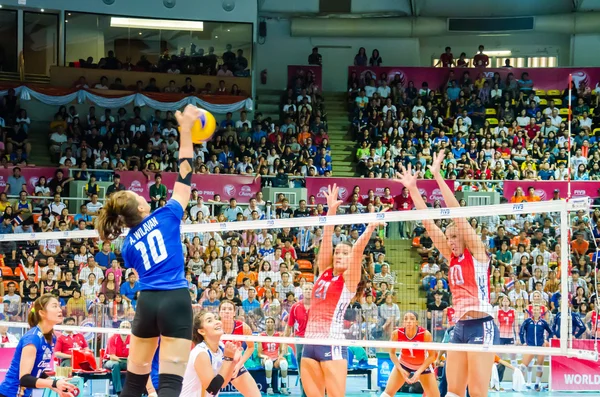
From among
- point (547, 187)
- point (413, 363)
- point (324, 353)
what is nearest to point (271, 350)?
point (413, 363)

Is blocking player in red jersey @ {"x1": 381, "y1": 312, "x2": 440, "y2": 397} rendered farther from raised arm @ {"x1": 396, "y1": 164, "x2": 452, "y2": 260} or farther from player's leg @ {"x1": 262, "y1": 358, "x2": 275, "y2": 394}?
player's leg @ {"x1": 262, "y1": 358, "x2": 275, "y2": 394}

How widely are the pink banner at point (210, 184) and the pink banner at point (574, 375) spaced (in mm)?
11812

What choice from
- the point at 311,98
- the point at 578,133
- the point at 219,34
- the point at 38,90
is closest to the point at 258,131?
the point at 311,98

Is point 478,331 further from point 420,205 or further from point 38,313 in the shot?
point 38,313

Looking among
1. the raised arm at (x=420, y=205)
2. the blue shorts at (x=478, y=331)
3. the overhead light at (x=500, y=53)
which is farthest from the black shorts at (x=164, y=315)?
the overhead light at (x=500, y=53)

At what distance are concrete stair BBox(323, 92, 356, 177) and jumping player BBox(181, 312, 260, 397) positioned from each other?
21.6 meters

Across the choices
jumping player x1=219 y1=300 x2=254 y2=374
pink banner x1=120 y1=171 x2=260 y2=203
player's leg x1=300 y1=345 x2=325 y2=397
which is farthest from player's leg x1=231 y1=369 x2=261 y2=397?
pink banner x1=120 y1=171 x2=260 y2=203

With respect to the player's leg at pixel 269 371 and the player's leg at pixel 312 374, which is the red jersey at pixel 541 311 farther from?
the player's leg at pixel 312 374

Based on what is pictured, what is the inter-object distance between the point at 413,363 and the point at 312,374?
3793mm

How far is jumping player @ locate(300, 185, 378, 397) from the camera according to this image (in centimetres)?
865

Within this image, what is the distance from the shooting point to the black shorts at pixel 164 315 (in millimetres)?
5828

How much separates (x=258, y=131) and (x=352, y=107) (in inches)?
195

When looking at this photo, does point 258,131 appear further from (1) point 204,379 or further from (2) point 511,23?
(1) point 204,379

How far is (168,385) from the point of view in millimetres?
5844
